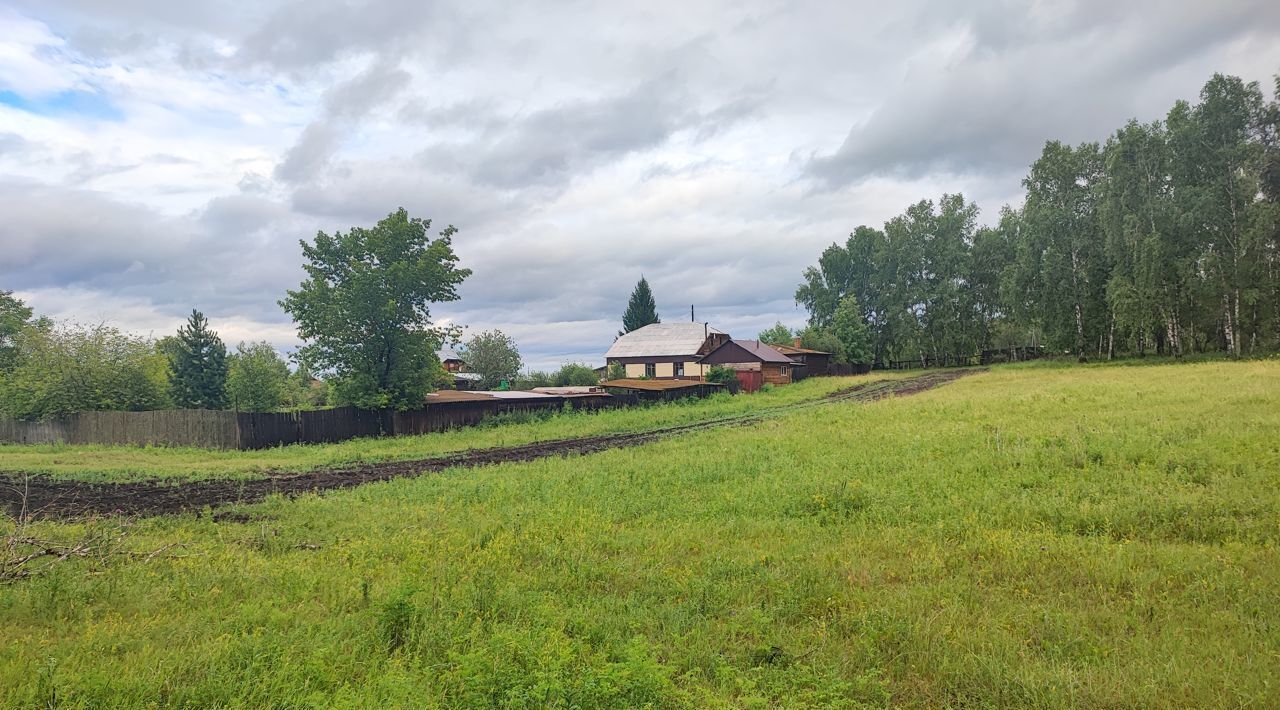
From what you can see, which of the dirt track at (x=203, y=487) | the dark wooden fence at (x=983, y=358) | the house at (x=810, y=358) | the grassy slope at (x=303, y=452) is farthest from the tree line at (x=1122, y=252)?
the dirt track at (x=203, y=487)

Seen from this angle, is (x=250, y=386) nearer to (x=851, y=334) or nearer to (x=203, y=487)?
(x=203, y=487)

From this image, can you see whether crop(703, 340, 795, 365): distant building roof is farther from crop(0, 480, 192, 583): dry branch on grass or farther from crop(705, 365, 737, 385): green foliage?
crop(0, 480, 192, 583): dry branch on grass

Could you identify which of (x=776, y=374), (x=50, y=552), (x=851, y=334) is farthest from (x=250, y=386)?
(x=851, y=334)

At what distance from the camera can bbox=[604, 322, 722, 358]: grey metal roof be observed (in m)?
68.4

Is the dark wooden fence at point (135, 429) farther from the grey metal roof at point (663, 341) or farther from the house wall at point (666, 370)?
the grey metal roof at point (663, 341)

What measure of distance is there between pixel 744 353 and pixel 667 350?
14800 millimetres

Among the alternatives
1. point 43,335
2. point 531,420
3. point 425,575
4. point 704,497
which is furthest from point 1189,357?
point 43,335

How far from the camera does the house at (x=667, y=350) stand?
6694 centimetres

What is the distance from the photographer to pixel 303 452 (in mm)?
24047

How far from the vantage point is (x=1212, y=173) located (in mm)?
41094

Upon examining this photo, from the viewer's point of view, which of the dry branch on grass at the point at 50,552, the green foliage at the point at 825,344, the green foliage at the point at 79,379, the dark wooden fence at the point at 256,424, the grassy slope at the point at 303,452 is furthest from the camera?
the green foliage at the point at 825,344

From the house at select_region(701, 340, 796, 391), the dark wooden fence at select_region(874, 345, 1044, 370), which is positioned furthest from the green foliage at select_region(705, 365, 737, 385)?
the dark wooden fence at select_region(874, 345, 1044, 370)

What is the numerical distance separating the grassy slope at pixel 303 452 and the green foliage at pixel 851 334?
138ft

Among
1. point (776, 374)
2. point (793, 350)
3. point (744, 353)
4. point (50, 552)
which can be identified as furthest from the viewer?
point (793, 350)
